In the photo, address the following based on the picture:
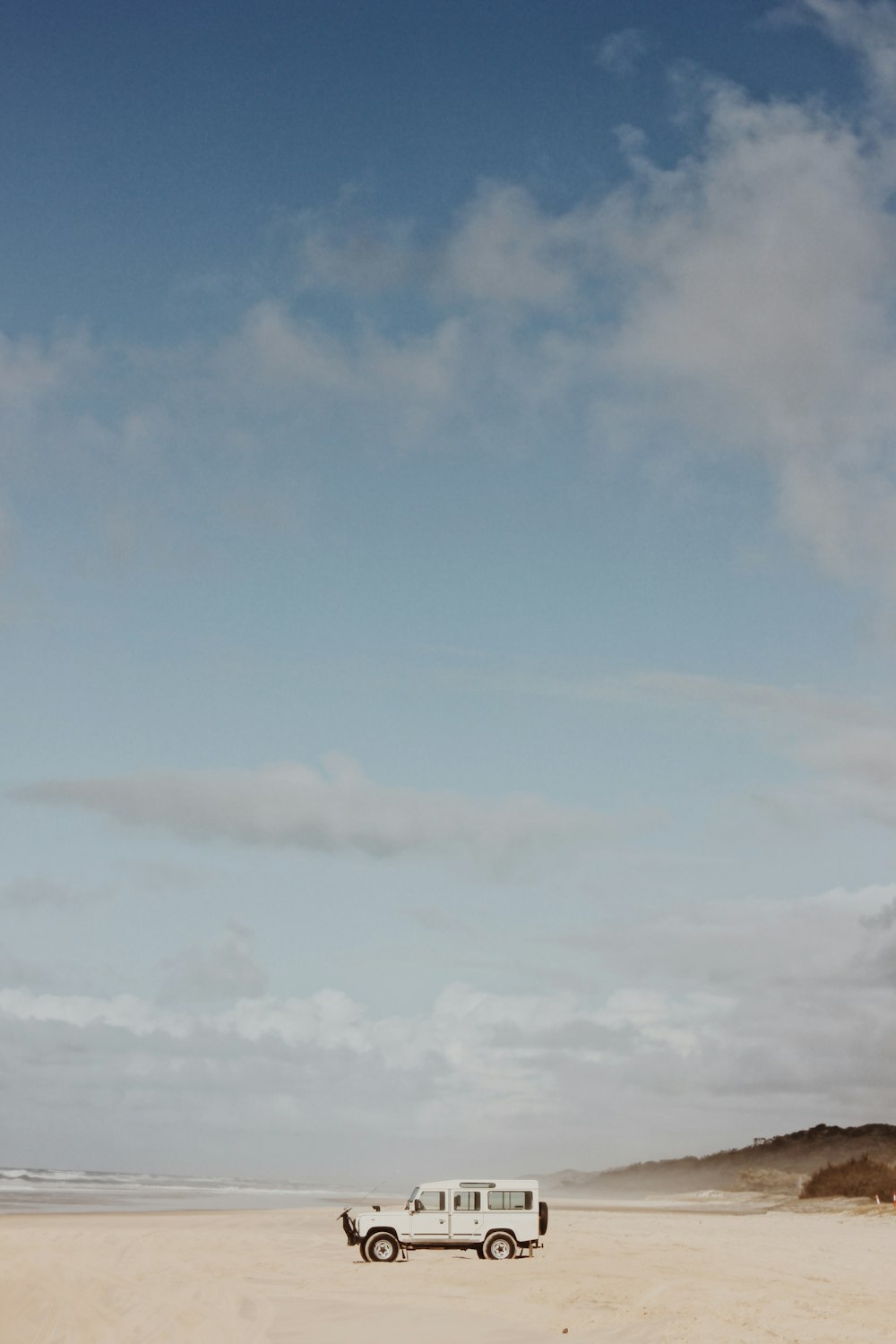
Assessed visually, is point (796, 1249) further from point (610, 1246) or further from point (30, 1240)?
point (30, 1240)

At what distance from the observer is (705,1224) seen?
56562 mm

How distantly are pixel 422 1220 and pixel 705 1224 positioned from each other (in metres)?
25.9

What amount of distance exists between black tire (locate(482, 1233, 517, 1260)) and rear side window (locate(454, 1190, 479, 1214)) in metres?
1.02

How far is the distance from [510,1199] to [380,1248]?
3993 millimetres

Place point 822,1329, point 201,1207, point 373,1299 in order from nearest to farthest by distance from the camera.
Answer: point 822,1329, point 373,1299, point 201,1207

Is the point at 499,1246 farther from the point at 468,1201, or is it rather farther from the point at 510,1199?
the point at 468,1201

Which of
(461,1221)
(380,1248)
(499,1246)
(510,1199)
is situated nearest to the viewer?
(461,1221)

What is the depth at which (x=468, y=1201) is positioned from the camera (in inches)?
1394

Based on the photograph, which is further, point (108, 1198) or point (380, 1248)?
point (108, 1198)

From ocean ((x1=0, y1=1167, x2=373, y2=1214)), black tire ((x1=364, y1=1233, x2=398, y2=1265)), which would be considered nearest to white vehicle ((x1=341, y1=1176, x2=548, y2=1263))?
black tire ((x1=364, y1=1233, x2=398, y2=1265))

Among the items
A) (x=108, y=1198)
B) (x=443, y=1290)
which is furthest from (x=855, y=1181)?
(x=443, y=1290)

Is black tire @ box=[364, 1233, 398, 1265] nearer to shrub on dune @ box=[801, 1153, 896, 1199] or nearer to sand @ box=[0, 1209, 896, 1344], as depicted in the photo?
sand @ box=[0, 1209, 896, 1344]

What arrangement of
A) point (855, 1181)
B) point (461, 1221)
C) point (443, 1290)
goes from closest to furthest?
point (443, 1290), point (461, 1221), point (855, 1181)

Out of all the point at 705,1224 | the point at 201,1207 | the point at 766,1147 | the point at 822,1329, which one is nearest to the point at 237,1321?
the point at 822,1329
